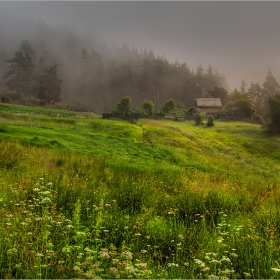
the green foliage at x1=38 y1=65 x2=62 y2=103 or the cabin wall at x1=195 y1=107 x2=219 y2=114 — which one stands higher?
the green foliage at x1=38 y1=65 x2=62 y2=103

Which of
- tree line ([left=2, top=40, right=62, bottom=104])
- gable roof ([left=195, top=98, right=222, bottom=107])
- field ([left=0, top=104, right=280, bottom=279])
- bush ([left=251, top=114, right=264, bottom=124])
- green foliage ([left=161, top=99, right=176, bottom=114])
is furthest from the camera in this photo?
tree line ([left=2, top=40, right=62, bottom=104])

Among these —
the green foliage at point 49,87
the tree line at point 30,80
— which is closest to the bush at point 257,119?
the tree line at point 30,80

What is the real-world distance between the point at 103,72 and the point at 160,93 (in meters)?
26.7

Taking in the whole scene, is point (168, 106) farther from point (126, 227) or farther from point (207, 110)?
point (126, 227)

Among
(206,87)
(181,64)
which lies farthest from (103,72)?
(206,87)

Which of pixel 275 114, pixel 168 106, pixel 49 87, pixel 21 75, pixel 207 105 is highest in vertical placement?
pixel 21 75

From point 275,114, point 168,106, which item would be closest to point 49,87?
point 168,106

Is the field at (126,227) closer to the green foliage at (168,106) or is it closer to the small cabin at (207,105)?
the green foliage at (168,106)

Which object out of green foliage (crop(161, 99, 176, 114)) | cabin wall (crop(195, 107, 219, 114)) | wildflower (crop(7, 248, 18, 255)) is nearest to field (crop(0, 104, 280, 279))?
wildflower (crop(7, 248, 18, 255))

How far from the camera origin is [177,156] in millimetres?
22781

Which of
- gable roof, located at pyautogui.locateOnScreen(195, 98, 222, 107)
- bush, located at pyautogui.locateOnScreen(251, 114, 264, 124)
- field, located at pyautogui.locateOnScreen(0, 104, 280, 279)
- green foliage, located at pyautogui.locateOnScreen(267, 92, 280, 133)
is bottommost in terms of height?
field, located at pyautogui.locateOnScreen(0, 104, 280, 279)

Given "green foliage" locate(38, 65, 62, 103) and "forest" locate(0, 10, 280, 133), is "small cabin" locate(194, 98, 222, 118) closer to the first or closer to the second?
"forest" locate(0, 10, 280, 133)

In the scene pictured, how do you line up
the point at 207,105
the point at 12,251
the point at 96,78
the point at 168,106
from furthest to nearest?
the point at 96,78
the point at 207,105
the point at 168,106
the point at 12,251

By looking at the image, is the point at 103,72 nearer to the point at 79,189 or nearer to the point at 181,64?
the point at 181,64
